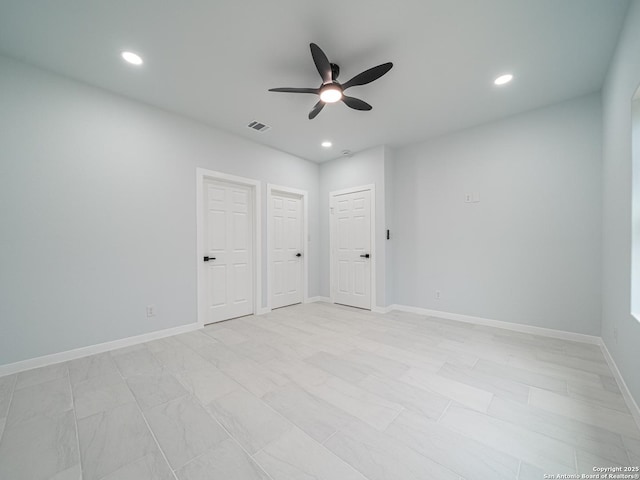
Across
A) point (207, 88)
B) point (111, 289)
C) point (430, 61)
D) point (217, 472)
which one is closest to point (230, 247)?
point (111, 289)

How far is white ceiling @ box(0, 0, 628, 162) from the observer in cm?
184

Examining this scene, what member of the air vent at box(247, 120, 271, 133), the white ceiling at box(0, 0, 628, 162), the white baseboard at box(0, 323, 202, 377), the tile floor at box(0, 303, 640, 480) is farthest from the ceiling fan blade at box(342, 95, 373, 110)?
the white baseboard at box(0, 323, 202, 377)

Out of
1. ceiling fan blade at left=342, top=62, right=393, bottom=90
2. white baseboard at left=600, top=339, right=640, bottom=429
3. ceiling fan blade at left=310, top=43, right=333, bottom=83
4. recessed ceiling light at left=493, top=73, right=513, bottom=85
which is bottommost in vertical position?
white baseboard at left=600, top=339, right=640, bottom=429

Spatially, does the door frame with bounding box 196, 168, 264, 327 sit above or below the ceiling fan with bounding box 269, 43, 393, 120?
below

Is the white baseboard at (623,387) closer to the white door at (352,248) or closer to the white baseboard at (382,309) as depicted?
the white baseboard at (382,309)

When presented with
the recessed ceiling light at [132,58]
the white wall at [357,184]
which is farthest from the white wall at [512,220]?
the recessed ceiling light at [132,58]

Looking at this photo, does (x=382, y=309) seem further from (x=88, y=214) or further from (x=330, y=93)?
(x=88, y=214)

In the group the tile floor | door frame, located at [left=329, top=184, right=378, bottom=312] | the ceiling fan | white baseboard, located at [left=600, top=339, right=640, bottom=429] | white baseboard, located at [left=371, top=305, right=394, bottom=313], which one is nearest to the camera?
the tile floor

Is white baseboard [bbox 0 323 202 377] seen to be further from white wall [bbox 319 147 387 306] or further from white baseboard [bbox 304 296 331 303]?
white wall [bbox 319 147 387 306]

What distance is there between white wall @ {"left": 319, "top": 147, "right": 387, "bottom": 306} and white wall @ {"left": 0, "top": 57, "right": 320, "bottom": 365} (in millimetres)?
2337

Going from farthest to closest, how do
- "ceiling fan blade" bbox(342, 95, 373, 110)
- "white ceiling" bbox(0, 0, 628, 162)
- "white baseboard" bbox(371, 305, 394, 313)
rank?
1. "white baseboard" bbox(371, 305, 394, 313)
2. "ceiling fan blade" bbox(342, 95, 373, 110)
3. "white ceiling" bbox(0, 0, 628, 162)

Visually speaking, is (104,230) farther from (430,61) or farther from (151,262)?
(430,61)

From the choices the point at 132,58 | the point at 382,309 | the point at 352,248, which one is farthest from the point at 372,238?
the point at 132,58

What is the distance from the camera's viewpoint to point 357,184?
465 centimetres
